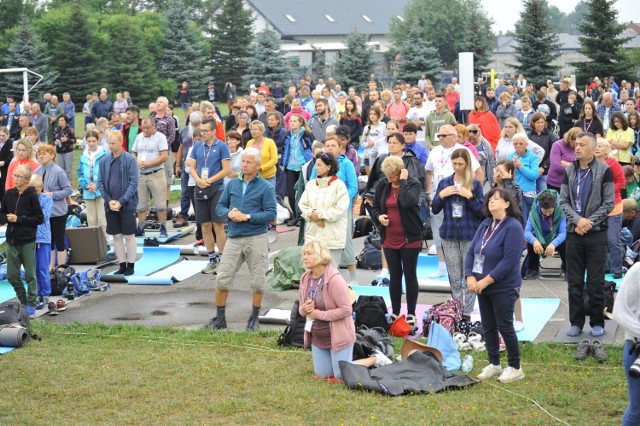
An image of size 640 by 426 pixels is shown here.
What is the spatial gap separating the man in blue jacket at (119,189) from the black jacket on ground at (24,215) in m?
1.70

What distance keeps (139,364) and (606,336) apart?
14.9ft

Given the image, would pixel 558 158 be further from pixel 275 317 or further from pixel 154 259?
pixel 154 259

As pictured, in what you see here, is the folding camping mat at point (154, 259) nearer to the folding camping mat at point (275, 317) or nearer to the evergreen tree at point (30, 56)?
the folding camping mat at point (275, 317)

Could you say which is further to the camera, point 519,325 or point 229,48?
point 229,48

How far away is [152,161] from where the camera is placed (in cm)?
1556

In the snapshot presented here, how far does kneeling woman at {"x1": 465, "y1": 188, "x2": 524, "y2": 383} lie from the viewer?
336 inches

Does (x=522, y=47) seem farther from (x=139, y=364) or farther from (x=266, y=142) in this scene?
(x=139, y=364)

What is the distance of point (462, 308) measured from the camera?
34.5ft

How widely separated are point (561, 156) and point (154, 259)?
19.3 ft

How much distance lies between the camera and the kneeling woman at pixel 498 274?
28.0ft

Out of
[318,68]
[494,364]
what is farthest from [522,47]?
[494,364]

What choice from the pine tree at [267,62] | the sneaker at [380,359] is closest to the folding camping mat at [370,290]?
the sneaker at [380,359]

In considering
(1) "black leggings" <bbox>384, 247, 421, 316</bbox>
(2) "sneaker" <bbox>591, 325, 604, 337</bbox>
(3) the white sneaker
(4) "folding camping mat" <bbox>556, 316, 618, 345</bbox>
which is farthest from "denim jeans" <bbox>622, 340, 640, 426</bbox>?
(1) "black leggings" <bbox>384, 247, 421, 316</bbox>

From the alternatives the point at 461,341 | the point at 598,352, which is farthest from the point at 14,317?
the point at 598,352
